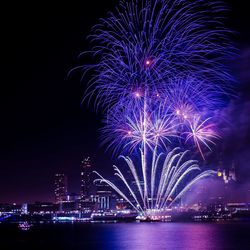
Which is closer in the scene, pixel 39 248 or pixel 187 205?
pixel 39 248

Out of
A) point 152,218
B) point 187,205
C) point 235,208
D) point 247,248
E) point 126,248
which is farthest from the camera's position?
point 235,208

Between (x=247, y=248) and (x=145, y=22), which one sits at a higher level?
(x=145, y=22)

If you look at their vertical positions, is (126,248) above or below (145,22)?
below

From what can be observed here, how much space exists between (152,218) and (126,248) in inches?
2637

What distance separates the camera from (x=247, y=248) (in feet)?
151

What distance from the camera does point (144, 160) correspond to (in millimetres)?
55500

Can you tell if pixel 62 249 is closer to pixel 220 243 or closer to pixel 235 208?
pixel 220 243

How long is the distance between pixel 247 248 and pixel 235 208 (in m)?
142

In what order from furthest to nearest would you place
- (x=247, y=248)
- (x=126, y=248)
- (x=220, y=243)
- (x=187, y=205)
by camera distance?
(x=187, y=205) < (x=220, y=243) < (x=126, y=248) < (x=247, y=248)

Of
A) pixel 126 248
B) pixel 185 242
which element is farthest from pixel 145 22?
pixel 185 242

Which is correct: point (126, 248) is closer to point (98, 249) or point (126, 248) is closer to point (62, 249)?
point (98, 249)

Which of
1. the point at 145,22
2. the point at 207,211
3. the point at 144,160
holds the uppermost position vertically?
the point at 145,22

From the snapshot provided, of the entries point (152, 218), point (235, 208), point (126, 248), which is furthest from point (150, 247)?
point (235, 208)

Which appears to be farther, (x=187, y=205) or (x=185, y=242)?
(x=187, y=205)
